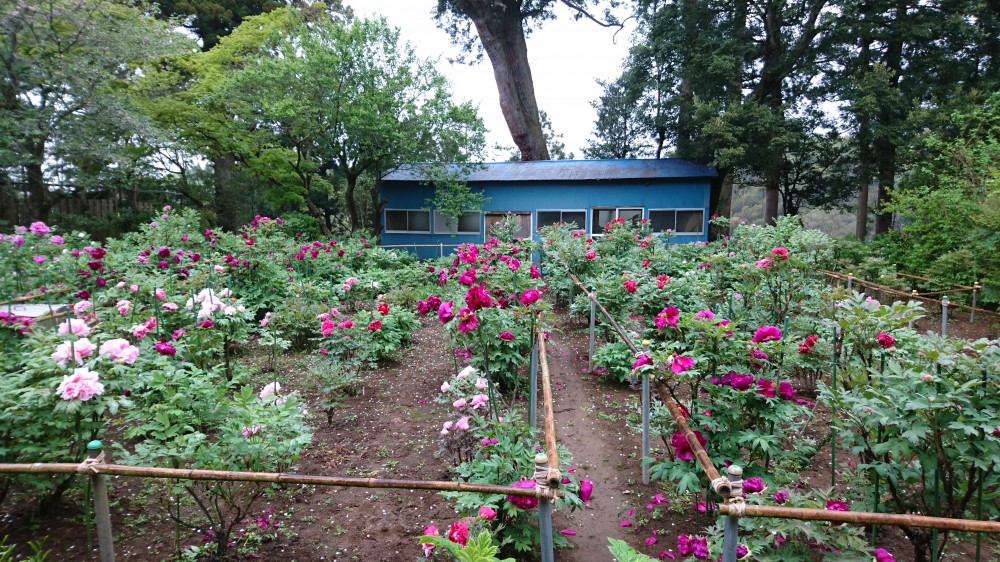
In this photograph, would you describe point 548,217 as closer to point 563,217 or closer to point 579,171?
point 563,217

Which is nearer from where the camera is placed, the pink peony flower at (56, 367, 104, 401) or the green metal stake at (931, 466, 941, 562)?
the green metal stake at (931, 466, 941, 562)

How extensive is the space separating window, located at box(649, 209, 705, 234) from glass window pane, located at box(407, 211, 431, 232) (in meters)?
8.08

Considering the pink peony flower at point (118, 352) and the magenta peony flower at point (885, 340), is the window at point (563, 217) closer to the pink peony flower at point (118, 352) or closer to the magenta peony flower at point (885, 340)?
the magenta peony flower at point (885, 340)

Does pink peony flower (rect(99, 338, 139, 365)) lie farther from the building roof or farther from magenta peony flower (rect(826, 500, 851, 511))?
the building roof

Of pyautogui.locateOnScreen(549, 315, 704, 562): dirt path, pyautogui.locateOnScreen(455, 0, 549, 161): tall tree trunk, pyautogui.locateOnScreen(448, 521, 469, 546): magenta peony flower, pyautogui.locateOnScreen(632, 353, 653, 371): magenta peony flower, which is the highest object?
pyautogui.locateOnScreen(455, 0, 549, 161): tall tree trunk

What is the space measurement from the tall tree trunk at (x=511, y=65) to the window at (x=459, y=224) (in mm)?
4270

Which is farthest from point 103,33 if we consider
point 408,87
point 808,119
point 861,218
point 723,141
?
point 861,218

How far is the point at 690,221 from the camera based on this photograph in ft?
50.4

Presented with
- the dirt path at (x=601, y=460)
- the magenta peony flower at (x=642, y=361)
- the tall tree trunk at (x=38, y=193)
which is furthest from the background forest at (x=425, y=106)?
the magenta peony flower at (x=642, y=361)

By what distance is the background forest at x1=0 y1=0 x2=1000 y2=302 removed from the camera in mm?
10094

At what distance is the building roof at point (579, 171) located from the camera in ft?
50.3

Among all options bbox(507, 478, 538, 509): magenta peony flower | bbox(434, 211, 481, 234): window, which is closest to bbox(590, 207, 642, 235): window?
bbox(434, 211, 481, 234): window

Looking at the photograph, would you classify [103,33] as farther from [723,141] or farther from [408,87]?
[723,141]

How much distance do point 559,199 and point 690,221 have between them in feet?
14.4
